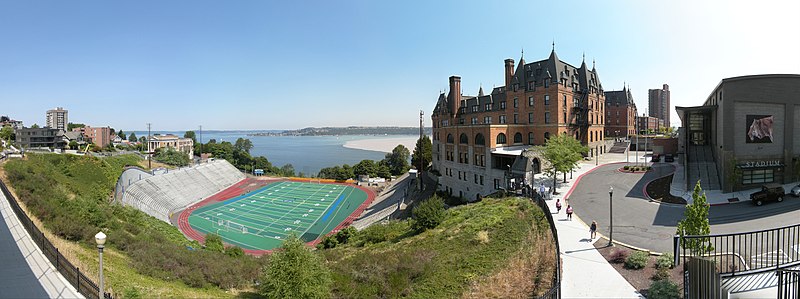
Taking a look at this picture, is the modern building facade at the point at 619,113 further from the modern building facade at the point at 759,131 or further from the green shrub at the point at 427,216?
the green shrub at the point at 427,216

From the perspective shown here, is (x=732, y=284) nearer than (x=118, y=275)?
Yes

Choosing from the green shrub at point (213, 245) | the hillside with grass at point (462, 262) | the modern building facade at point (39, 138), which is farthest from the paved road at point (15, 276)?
the modern building facade at point (39, 138)

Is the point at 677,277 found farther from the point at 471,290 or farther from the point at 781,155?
the point at 781,155

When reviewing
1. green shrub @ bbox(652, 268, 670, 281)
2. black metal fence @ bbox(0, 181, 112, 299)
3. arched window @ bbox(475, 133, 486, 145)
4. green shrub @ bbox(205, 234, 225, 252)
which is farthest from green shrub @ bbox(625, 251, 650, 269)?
arched window @ bbox(475, 133, 486, 145)

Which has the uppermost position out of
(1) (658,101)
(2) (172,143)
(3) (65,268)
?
(1) (658,101)

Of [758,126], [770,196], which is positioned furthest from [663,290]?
[758,126]

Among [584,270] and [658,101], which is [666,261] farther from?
[658,101]

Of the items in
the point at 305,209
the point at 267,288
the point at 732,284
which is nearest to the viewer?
the point at 732,284

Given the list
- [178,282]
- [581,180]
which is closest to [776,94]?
[581,180]
